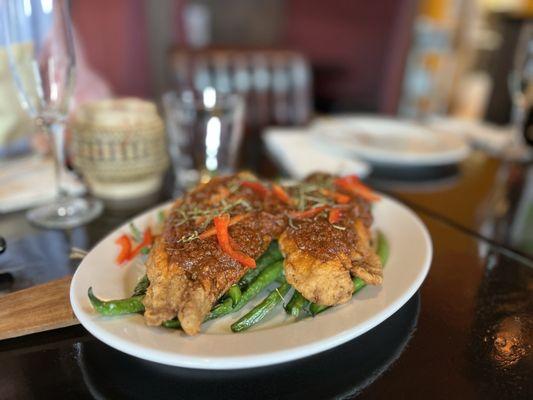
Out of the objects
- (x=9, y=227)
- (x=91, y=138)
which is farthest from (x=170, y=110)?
(x=9, y=227)

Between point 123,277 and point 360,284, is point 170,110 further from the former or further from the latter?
point 360,284

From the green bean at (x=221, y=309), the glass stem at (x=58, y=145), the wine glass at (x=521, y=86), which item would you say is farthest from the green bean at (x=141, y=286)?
the wine glass at (x=521, y=86)

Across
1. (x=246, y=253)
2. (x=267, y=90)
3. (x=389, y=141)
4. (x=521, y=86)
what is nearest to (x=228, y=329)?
(x=246, y=253)

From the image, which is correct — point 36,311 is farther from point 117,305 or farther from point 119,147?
point 119,147

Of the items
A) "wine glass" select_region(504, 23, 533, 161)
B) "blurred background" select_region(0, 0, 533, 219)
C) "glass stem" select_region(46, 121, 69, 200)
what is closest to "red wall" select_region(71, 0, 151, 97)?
"blurred background" select_region(0, 0, 533, 219)

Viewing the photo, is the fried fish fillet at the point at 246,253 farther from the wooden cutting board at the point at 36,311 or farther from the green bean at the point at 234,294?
the wooden cutting board at the point at 36,311

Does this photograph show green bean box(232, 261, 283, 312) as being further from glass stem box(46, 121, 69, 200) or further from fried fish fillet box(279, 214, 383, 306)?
glass stem box(46, 121, 69, 200)
